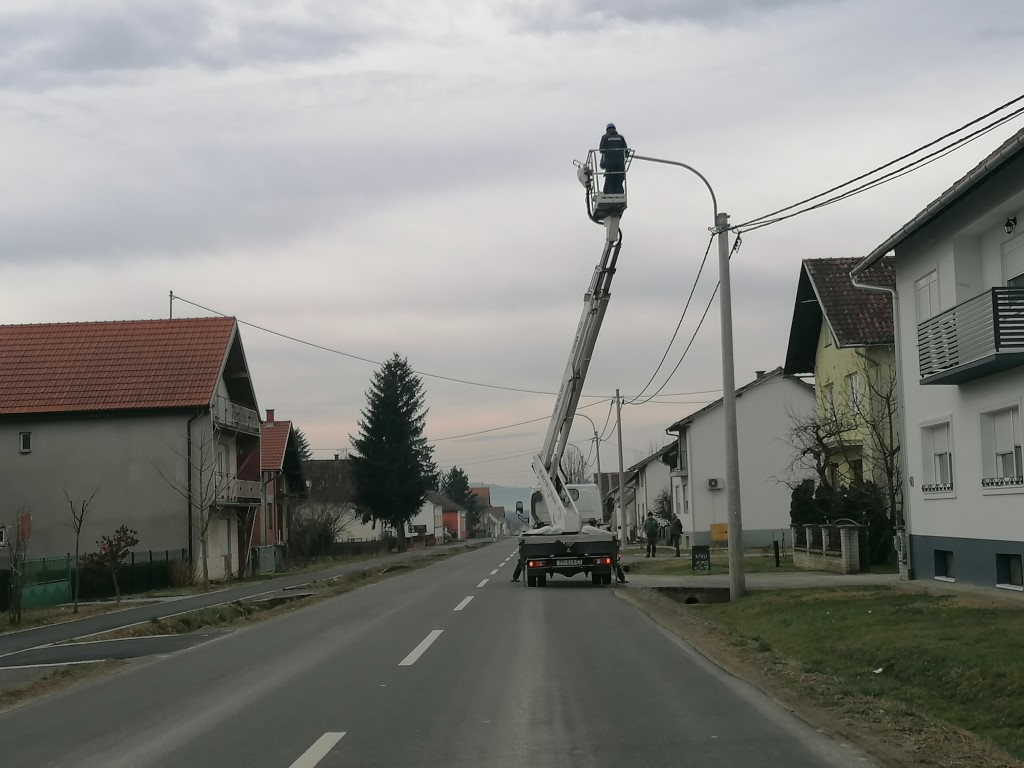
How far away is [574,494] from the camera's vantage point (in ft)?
83.0

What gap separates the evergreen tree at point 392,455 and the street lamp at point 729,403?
50.0m

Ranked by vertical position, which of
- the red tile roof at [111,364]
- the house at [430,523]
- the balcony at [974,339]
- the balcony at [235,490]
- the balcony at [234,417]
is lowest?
the house at [430,523]

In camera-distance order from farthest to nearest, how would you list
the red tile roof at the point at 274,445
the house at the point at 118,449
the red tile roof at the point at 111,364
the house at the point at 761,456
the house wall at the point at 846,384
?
the red tile roof at the point at 274,445, the house at the point at 761,456, the red tile roof at the point at 111,364, the house at the point at 118,449, the house wall at the point at 846,384

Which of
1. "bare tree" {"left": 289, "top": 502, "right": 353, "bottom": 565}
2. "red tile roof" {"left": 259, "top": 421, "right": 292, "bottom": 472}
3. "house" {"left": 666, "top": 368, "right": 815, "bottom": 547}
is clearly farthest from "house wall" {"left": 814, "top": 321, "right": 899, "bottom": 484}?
"red tile roof" {"left": 259, "top": 421, "right": 292, "bottom": 472}

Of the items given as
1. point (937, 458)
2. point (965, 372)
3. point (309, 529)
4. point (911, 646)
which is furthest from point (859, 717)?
point (309, 529)

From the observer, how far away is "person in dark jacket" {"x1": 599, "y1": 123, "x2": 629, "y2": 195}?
20766 mm

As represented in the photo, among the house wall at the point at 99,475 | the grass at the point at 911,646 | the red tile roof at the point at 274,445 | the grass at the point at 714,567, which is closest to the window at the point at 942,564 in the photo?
the grass at the point at 911,646

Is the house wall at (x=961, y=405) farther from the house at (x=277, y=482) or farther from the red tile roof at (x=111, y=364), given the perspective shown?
the house at (x=277, y=482)

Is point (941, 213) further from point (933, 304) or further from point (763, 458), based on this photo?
point (763, 458)

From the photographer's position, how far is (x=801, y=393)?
159ft

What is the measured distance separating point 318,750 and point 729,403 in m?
12.7

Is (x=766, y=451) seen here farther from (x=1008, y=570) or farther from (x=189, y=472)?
(x=1008, y=570)

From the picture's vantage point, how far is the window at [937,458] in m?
20.7

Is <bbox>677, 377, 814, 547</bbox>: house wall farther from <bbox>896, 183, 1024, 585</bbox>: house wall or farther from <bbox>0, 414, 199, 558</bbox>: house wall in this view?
<bbox>896, 183, 1024, 585</bbox>: house wall
